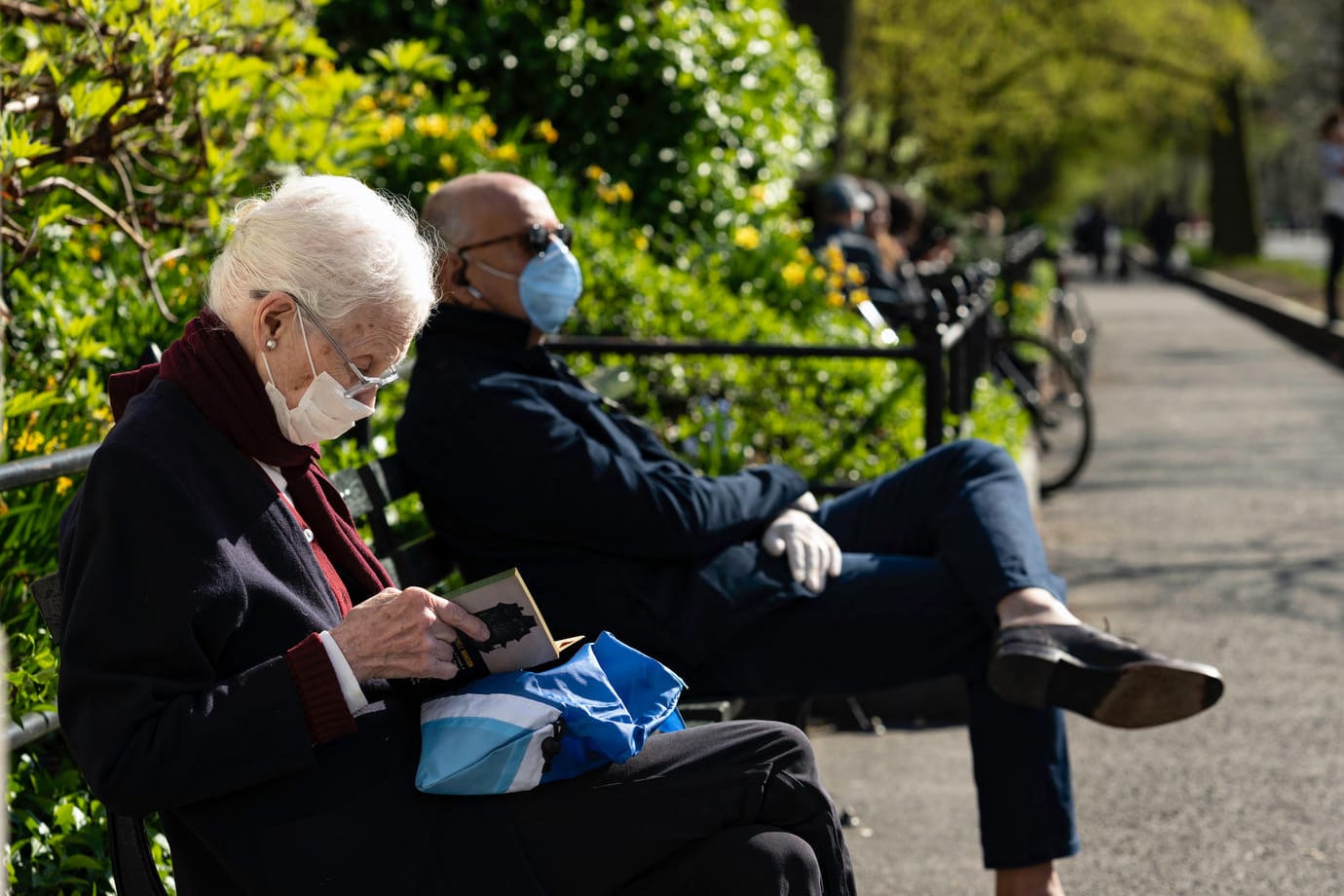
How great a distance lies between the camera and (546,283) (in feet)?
11.9

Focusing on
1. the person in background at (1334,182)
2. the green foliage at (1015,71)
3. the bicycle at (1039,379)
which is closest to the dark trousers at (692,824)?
the bicycle at (1039,379)

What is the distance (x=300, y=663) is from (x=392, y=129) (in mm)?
4237

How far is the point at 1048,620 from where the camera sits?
3193mm

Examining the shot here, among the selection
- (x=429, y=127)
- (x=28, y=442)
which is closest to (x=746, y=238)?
(x=429, y=127)

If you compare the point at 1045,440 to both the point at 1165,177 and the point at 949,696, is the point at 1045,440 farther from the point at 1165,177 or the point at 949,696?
the point at 1165,177

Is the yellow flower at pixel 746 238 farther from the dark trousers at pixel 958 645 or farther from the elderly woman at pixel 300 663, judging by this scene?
the elderly woman at pixel 300 663

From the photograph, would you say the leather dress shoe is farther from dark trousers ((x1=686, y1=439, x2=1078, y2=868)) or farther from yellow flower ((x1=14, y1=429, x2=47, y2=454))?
yellow flower ((x1=14, y1=429, x2=47, y2=454))

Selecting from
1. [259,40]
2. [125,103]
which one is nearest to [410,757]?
[125,103]

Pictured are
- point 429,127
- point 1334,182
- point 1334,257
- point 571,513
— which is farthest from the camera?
point 1334,257

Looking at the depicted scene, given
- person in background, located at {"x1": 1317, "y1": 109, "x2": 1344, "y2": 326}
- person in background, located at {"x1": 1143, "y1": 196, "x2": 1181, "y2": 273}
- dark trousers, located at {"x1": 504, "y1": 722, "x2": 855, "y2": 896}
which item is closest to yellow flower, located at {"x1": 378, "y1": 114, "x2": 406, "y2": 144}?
dark trousers, located at {"x1": 504, "y1": 722, "x2": 855, "y2": 896}

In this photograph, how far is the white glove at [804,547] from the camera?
136 inches

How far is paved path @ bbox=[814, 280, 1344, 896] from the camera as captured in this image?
12.8 ft

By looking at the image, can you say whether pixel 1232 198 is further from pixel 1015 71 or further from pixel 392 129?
pixel 392 129

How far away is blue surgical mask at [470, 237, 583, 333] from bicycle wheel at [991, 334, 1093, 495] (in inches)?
223
